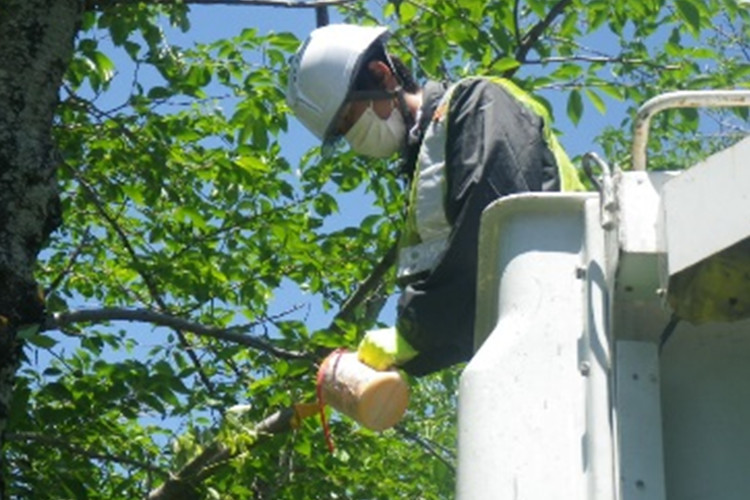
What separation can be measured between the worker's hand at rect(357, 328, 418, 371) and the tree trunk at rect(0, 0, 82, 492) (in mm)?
1575

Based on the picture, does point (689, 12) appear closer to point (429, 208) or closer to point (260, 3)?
point (260, 3)

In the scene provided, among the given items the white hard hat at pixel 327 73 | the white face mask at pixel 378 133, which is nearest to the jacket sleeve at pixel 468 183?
the white face mask at pixel 378 133

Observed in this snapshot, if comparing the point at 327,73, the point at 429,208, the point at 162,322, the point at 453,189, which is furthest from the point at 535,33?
the point at 453,189

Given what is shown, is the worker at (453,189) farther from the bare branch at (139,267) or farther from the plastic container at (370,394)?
the bare branch at (139,267)

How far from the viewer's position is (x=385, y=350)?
2.81m

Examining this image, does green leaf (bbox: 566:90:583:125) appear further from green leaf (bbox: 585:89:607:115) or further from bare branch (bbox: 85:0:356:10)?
bare branch (bbox: 85:0:356:10)

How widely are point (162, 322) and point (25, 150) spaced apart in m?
0.94

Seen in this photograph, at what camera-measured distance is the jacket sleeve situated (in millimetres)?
2578

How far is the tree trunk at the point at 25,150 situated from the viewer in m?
4.19

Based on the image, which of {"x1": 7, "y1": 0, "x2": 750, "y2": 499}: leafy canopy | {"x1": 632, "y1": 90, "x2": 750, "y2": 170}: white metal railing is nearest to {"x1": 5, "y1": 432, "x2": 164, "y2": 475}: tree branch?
{"x1": 7, "y1": 0, "x2": 750, "y2": 499}: leafy canopy

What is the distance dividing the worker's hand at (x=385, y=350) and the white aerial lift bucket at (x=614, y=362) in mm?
1139

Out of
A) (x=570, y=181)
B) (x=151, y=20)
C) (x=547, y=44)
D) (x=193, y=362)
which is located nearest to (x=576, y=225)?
(x=570, y=181)

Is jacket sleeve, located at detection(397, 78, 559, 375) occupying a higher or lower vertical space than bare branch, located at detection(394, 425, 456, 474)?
lower

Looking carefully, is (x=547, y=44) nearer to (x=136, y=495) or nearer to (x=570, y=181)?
(x=136, y=495)
